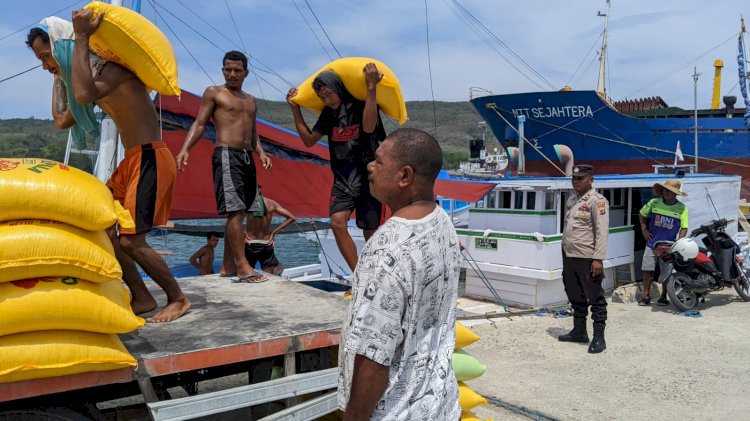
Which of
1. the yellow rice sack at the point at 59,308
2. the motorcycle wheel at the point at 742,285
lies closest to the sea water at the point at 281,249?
the motorcycle wheel at the point at 742,285

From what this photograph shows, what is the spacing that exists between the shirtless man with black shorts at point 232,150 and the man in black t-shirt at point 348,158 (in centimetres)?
65

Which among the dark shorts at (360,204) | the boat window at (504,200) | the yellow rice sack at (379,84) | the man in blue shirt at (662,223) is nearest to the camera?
the yellow rice sack at (379,84)

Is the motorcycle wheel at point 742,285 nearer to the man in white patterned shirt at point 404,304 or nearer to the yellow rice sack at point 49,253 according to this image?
the man in white patterned shirt at point 404,304

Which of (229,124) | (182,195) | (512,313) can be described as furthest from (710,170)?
(229,124)

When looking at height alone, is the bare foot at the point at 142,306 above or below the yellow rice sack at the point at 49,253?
below

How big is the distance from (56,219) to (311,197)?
291 inches

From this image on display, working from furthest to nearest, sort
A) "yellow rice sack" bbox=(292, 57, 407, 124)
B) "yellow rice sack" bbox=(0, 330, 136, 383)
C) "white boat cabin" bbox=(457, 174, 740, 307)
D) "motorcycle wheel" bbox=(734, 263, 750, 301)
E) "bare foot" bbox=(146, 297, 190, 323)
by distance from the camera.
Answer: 1. "white boat cabin" bbox=(457, 174, 740, 307)
2. "motorcycle wheel" bbox=(734, 263, 750, 301)
3. "yellow rice sack" bbox=(292, 57, 407, 124)
4. "bare foot" bbox=(146, 297, 190, 323)
5. "yellow rice sack" bbox=(0, 330, 136, 383)

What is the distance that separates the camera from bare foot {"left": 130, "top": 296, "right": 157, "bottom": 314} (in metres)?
3.33

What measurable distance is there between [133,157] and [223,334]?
44.1 inches

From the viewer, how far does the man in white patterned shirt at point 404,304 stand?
1711 mm

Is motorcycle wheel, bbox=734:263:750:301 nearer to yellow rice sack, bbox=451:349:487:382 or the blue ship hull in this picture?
yellow rice sack, bbox=451:349:487:382

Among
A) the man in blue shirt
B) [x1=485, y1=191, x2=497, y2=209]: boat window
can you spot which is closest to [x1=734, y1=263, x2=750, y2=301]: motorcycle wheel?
the man in blue shirt

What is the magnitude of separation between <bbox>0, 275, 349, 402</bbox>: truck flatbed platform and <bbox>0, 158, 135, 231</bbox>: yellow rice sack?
2.04ft

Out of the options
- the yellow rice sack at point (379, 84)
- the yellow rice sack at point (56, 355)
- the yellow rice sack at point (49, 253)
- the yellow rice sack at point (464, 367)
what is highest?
the yellow rice sack at point (379, 84)
